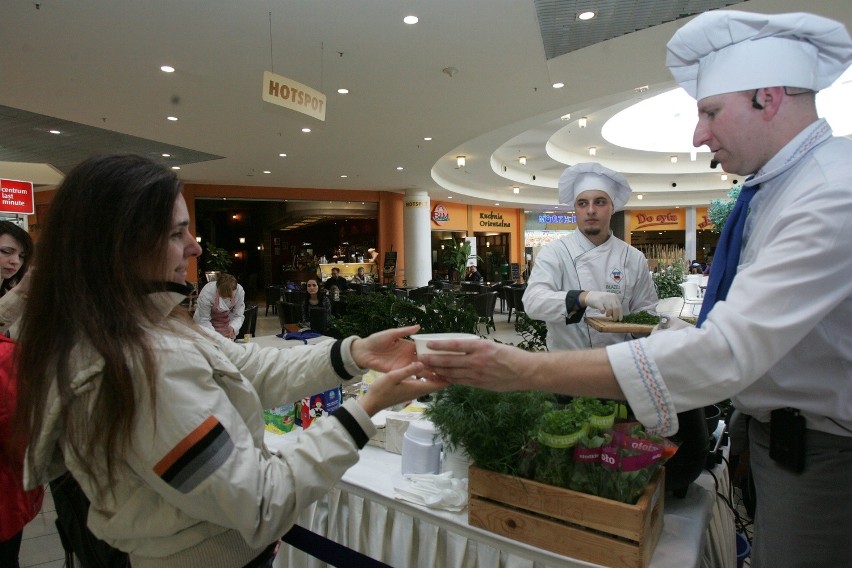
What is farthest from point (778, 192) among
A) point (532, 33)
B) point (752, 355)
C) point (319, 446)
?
point (532, 33)

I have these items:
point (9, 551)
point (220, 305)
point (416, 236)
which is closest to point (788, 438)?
point (9, 551)

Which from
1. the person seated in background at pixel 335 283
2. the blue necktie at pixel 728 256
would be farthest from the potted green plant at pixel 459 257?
the blue necktie at pixel 728 256

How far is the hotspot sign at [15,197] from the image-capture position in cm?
961

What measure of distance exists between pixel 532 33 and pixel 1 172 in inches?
527

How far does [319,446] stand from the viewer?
3.34ft

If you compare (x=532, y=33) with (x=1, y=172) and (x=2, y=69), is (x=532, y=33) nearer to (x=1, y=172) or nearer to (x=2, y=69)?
(x=2, y=69)

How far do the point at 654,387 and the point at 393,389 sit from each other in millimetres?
525

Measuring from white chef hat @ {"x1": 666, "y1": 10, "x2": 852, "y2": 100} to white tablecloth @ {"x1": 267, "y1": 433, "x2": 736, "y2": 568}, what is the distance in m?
1.07

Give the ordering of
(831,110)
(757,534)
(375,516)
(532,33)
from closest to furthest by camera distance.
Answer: (757,534) → (375,516) → (532,33) → (831,110)

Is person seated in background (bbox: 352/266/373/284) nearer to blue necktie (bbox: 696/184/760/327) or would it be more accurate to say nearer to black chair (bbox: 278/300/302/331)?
black chair (bbox: 278/300/302/331)

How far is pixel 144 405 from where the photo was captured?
895 mm

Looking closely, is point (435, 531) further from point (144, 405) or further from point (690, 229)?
point (690, 229)

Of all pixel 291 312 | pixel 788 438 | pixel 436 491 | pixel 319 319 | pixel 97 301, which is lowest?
pixel 291 312

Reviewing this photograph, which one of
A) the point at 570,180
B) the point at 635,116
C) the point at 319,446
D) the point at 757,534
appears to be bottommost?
the point at 757,534
